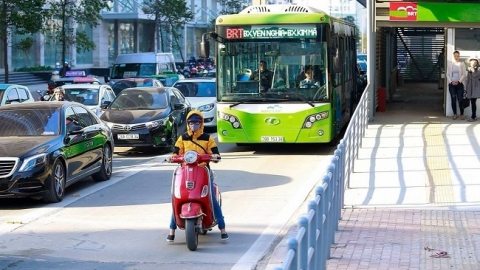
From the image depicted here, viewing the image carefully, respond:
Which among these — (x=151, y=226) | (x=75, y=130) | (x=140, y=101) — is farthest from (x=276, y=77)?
(x=151, y=226)

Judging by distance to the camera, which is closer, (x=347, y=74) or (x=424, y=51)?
(x=347, y=74)

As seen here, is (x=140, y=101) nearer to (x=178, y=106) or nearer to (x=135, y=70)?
(x=178, y=106)

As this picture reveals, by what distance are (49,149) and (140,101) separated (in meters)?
8.02

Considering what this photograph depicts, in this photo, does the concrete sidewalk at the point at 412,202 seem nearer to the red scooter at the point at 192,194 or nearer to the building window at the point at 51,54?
the red scooter at the point at 192,194

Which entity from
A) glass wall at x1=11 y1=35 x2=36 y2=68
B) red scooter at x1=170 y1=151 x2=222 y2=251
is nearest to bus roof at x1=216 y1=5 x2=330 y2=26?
red scooter at x1=170 y1=151 x2=222 y2=251

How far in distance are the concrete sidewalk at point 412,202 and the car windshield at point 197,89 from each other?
6661mm

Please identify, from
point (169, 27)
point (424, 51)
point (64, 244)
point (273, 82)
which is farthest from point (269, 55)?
point (169, 27)

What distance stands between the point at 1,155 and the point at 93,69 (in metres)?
51.4

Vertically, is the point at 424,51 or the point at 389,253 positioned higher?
the point at 424,51

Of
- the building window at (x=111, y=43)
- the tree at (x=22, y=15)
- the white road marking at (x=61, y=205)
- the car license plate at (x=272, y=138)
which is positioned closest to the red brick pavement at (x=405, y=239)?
the white road marking at (x=61, y=205)

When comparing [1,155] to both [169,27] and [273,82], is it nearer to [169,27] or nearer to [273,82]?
[273,82]

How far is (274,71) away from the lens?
1888cm

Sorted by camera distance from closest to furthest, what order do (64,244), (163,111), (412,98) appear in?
(64,244) → (163,111) → (412,98)

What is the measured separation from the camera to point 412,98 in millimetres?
33594
